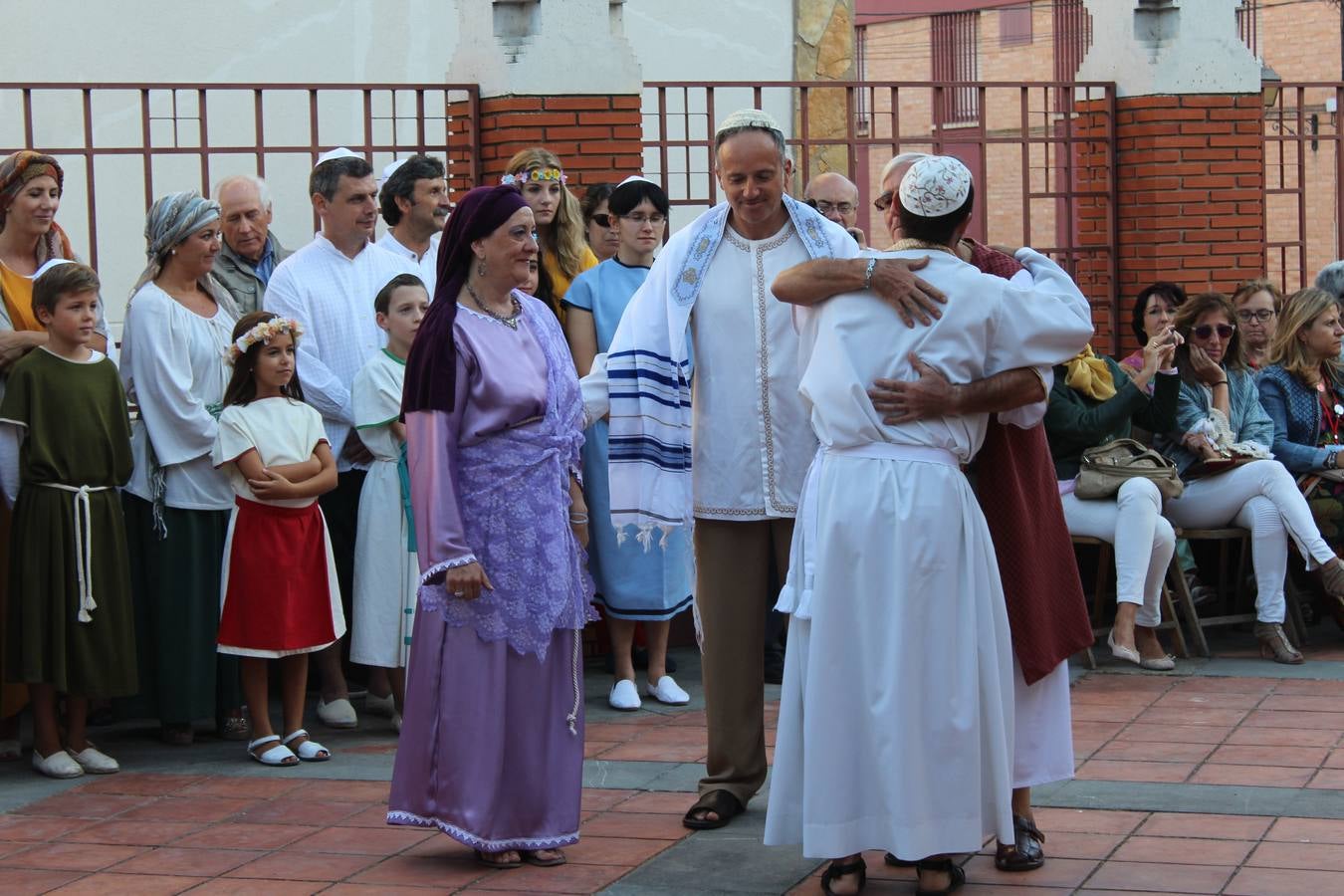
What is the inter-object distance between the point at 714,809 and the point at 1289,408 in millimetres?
4524

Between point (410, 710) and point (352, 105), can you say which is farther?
point (352, 105)

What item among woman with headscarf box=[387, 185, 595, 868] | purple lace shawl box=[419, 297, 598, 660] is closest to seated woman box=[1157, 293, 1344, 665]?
purple lace shawl box=[419, 297, 598, 660]

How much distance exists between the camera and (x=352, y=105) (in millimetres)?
13539

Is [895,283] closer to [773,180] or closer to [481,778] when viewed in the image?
[773,180]

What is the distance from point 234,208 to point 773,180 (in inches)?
109

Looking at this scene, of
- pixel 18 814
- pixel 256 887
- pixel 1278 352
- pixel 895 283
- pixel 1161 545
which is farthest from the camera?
pixel 1278 352

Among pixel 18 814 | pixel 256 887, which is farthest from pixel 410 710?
pixel 18 814

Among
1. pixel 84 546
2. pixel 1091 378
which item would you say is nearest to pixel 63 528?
pixel 84 546

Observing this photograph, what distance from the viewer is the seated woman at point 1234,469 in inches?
331

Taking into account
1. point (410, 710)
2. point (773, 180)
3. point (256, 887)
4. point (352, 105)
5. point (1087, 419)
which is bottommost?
point (256, 887)

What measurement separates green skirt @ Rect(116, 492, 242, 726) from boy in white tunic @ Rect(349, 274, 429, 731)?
522 mm

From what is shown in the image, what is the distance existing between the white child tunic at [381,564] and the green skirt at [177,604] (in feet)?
1.68

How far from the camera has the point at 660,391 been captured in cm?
573

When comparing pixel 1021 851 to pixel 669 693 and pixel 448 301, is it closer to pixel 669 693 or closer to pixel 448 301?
pixel 448 301
